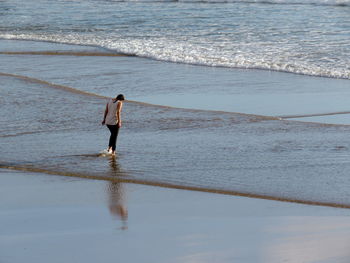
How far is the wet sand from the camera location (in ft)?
26.0

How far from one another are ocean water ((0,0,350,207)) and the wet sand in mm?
670

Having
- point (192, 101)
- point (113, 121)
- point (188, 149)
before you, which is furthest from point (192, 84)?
point (113, 121)

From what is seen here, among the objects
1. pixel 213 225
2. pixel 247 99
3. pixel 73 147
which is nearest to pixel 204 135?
pixel 73 147

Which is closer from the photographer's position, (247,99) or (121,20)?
(247,99)

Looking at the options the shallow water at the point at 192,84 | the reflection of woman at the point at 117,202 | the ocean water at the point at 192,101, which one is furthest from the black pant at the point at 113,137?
the shallow water at the point at 192,84

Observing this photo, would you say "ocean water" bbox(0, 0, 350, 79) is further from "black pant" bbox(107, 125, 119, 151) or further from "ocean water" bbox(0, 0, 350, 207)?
"black pant" bbox(107, 125, 119, 151)

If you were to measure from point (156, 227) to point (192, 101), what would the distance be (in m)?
8.80

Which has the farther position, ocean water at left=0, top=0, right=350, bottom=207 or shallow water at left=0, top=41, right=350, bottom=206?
ocean water at left=0, top=0, right=350, bottom=207

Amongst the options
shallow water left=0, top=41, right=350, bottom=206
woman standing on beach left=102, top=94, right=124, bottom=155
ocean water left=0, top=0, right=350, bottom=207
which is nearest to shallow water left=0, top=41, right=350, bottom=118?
ocean water left=0, top=0, right=350, bottom=207

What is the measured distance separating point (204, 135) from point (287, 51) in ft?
36.5

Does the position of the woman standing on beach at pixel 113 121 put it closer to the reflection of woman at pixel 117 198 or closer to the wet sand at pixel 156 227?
the reflection of woman at pixel 117 198

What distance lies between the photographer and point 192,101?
57.4 ft

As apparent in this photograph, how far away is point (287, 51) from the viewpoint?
24703 millimetres

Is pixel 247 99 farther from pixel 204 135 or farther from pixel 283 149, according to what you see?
pixel 283 149
